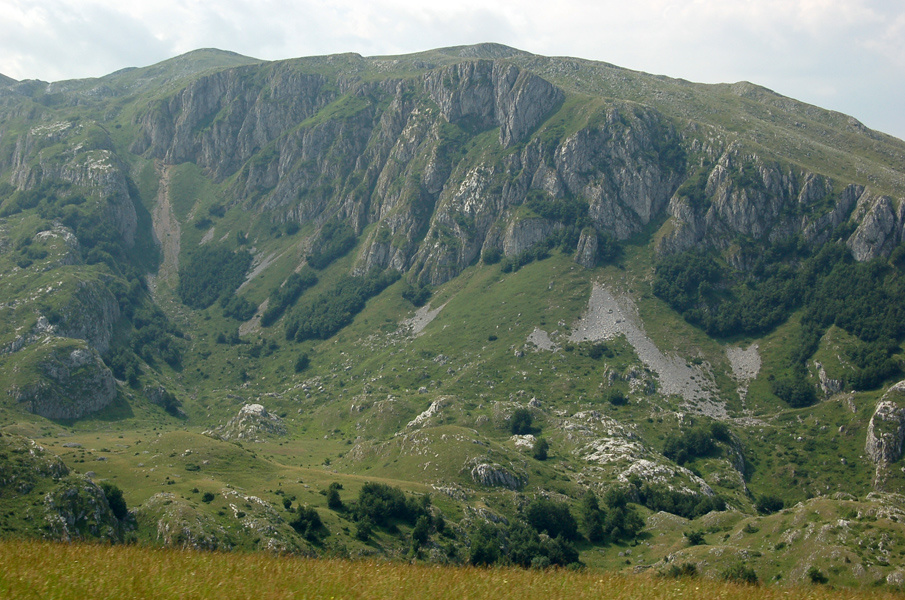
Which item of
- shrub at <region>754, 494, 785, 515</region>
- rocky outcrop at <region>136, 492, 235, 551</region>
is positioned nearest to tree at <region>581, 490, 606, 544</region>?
shrub at <region>754, 494, 785, 515</region>

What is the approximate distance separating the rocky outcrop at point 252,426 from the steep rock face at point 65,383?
34563mm

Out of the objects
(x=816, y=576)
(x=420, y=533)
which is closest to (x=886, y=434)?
(x=816, y=576)

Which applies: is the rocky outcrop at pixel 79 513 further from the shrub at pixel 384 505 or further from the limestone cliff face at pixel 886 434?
the limestone cliff face at pixel 886 434

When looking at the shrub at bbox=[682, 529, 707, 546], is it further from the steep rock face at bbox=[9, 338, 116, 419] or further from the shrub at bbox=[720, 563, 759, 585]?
the steep rock face at bbox=[9, 338, 116, 419]

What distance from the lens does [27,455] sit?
7269 cm

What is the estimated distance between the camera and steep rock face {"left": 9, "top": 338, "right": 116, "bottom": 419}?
15112cm

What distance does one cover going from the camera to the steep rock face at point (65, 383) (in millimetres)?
151125

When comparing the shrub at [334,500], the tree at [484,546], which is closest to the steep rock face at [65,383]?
the shrub at [334,500]

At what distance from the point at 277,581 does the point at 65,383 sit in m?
172

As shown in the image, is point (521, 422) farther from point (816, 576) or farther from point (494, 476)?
point (816, 576)

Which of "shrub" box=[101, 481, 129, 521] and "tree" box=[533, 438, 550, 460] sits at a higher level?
"shrub" box=[101, 481, 129, 521]

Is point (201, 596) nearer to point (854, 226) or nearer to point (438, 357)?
point (438, 357)

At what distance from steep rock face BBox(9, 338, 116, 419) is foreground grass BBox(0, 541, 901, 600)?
159 m

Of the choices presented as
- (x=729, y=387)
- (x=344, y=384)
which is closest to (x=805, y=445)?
(x=729, y=387)
